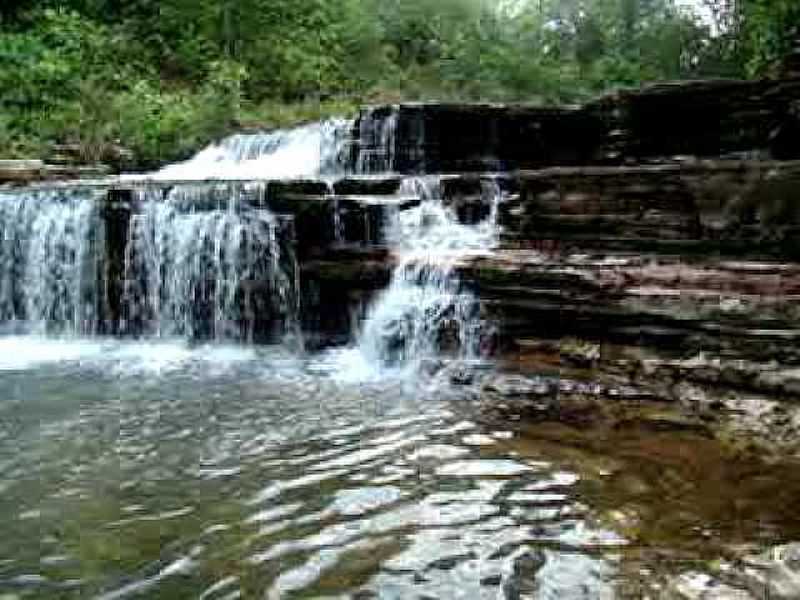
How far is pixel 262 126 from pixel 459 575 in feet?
51.8

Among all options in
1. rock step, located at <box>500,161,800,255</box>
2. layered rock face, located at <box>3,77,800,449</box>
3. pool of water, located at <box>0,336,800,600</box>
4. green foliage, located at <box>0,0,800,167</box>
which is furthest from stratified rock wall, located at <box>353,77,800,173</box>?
pool of water, located at <box>0,336,800,600</box>

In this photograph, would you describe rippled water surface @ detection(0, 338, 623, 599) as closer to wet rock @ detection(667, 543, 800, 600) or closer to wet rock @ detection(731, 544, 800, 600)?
wet rock @ detection(667, 543, 800, 600)

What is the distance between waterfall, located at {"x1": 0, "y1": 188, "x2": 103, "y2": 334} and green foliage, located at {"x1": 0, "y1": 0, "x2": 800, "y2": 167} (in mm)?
5149

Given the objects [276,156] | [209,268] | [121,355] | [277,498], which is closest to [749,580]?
[277,498]

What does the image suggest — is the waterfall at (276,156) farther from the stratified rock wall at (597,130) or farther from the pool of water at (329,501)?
the pool of water at (329,501)

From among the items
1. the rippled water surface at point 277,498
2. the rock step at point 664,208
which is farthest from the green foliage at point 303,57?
the rippled water surface at point 277,498

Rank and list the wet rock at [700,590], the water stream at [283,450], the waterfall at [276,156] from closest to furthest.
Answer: the wet rock at [700,590], the water stream at [283,450], the waterfall at [276,156]

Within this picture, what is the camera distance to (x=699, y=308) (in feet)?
23.1

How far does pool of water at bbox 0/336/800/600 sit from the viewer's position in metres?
4.00

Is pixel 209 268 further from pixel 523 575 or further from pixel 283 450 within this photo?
pixel 523 575

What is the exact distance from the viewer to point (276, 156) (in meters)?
15.2

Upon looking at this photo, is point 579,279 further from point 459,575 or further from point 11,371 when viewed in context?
point 11,371

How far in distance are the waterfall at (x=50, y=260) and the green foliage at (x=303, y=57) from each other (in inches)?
203

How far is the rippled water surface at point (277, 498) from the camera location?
158 inches
